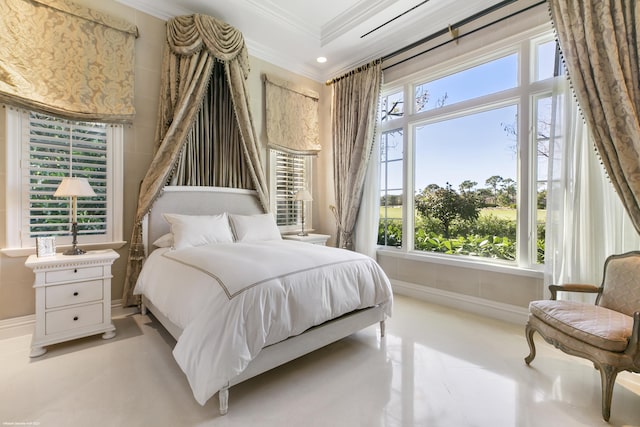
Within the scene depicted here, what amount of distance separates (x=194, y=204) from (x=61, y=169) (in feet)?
3.94

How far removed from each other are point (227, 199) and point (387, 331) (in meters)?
2.39

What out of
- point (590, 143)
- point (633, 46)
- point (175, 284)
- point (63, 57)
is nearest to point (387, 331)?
point (175, 284)

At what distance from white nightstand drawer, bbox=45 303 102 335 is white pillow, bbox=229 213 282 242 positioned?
1.34 m

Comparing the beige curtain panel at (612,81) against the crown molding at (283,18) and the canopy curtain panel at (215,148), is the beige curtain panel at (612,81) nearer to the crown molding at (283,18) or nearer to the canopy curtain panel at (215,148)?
the crown molding at (283,18)

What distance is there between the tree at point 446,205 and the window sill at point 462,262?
0.33 metres

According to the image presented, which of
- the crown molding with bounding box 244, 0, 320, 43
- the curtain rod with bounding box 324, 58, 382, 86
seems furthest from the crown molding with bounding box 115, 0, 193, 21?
the curtain rod with bounding box 324, 58, 382, 86

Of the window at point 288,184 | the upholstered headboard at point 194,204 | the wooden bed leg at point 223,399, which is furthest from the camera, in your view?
the window at point 288,184

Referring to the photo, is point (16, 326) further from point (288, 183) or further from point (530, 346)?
point (530, 346)

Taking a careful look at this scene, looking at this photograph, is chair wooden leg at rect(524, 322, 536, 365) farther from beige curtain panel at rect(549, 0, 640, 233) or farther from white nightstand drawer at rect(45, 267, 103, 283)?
white nightstand drawer at rect(45, 267, 103, 283)

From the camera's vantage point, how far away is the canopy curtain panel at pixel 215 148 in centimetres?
342

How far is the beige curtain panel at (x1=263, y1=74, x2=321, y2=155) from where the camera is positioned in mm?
4258

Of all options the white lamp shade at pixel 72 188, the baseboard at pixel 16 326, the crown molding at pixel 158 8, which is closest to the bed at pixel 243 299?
the white lamp shade at pixel 72 188

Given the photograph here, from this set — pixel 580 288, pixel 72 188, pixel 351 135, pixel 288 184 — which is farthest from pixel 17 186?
pixel 580 288

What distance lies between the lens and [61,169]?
8.95 ft
